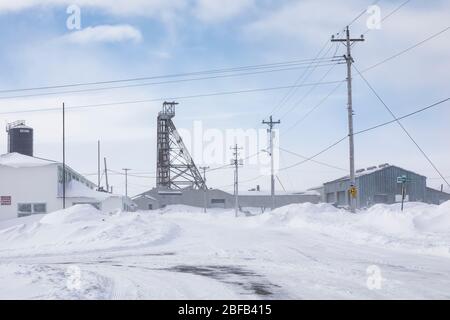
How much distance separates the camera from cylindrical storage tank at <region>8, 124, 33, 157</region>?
5634cm

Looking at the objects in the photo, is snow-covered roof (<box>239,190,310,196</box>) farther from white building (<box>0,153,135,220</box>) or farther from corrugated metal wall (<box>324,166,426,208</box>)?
white building (<box>0,153,135,220</box>)

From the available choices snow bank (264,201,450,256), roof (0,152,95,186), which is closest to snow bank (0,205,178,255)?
snow bank (264,201,450,256)

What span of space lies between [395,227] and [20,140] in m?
40.0

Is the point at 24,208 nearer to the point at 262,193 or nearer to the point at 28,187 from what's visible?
the point at 28,187

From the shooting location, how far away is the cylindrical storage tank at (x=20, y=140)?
2218 inches

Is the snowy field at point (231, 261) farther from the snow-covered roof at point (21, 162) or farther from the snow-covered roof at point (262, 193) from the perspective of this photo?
the snow-covered roof at point (262, 193)

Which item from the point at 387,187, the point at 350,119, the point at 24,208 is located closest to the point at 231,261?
the point at 350,119

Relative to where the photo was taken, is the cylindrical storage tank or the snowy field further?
the cylindrical storage tank

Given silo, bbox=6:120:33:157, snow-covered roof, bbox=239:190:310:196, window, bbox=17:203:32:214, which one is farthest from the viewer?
snow-covered roof, bbox=239:190:310:196

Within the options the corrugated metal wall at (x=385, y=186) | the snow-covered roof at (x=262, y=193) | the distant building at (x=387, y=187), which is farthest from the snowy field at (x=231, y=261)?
the snow-covered roof at (x=262, y=193)

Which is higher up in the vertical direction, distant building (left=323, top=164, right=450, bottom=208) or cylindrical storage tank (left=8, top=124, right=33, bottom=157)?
cylindrical storage tank (left=8, top=124, right=33, bottom=157)

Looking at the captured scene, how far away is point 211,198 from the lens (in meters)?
97.5

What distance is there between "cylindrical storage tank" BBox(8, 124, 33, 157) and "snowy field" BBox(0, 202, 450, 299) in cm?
2372
